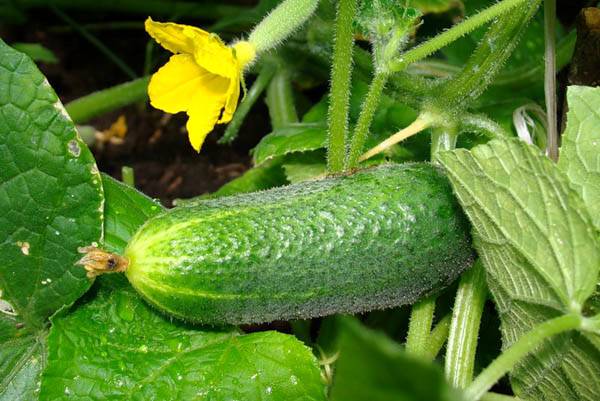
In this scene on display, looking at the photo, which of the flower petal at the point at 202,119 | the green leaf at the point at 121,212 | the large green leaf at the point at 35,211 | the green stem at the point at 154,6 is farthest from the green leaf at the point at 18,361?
the green stem at the point at 154,6

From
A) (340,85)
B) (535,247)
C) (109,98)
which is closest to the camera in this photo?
(535,247)

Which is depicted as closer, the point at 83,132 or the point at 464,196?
the point at 464,196

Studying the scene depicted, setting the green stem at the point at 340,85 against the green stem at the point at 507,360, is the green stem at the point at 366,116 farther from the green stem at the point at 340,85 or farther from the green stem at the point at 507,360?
the green stem at the point at 507,360

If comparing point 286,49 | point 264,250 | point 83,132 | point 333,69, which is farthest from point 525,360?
point 83,132

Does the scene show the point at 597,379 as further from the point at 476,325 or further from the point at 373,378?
the point at 373,378

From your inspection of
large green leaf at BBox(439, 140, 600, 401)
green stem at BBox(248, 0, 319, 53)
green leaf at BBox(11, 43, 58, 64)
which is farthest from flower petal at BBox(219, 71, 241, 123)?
green leaf at BBox(11, 43, 58, 64)

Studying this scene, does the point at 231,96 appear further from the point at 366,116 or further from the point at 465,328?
the point at 465,328

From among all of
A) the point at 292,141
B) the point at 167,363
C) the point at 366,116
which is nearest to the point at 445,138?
the point at 366,116

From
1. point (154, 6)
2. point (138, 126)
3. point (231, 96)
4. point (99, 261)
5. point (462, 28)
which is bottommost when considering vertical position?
point (138, 126)
